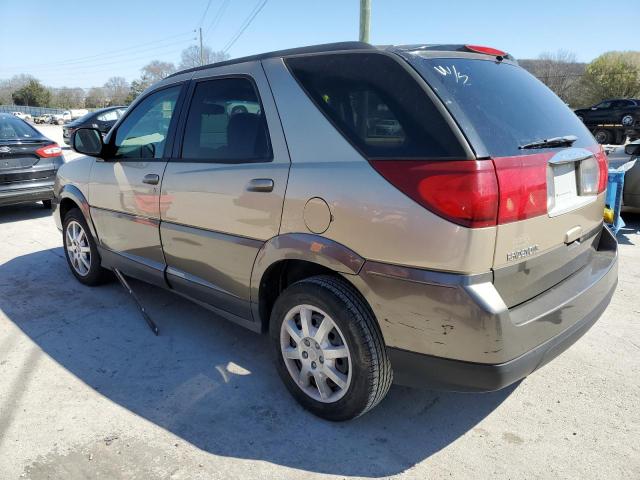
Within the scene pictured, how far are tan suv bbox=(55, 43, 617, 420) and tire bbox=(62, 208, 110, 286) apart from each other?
1.64 metres

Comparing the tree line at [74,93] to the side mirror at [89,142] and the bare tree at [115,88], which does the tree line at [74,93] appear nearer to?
the bare tree at [115,88]

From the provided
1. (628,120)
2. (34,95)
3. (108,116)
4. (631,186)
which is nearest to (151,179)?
(631,186)

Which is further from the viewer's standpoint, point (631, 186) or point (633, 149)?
point (631, 186)

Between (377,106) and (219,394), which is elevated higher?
(377,106)

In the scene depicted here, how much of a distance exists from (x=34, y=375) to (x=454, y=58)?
3.11m

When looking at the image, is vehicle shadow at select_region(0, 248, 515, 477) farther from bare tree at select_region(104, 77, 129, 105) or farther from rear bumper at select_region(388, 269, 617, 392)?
bare tree at select_region(104, 77, 129, 105)

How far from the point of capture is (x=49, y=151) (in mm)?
7781

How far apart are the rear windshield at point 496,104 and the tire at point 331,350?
3.01ft

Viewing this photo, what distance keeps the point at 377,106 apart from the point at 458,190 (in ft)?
1.92

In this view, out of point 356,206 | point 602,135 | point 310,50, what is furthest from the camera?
point 602,135

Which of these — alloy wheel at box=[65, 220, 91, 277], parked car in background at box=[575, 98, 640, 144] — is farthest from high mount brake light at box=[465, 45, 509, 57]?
parked car in background at box=[575, 98, 640, 144]

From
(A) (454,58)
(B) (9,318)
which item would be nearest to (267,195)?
(A) (454,58)

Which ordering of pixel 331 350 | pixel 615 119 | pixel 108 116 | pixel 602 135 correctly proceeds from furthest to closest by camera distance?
1. pixel 602 135
2. pixel 615 119
3. pixel 108 116
4. pixel 331 350

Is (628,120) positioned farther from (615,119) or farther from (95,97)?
(95,97)
